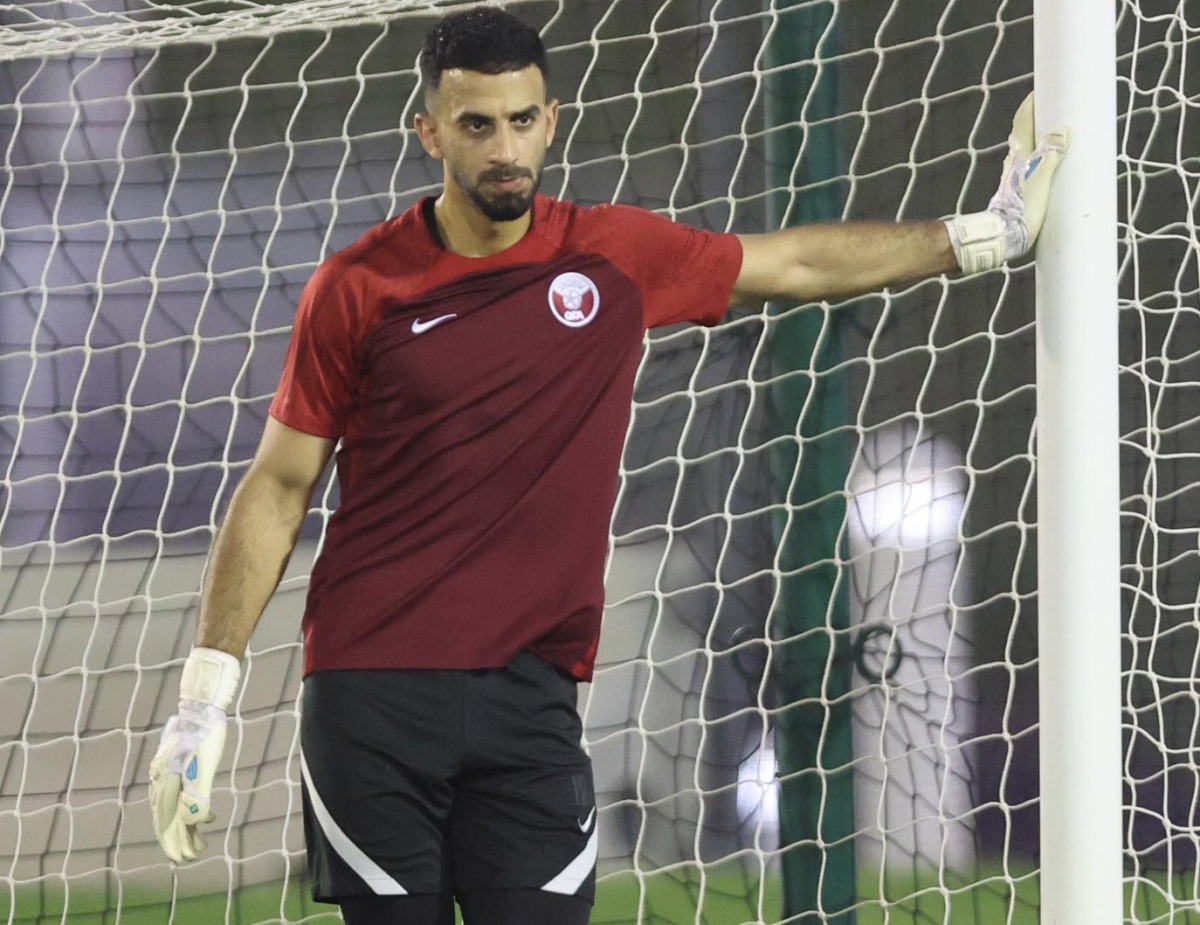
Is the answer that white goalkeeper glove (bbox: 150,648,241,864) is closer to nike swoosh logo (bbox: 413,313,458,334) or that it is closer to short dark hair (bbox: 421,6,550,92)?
nike swoosh logo (bbox: 413,313,458,334)

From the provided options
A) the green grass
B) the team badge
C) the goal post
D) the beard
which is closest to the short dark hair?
the beard

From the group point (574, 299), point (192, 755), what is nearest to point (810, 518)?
point (574, 299)

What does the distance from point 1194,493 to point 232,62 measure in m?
3.51

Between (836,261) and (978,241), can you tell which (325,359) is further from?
(978,241)

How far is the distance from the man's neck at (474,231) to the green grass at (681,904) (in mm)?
1718

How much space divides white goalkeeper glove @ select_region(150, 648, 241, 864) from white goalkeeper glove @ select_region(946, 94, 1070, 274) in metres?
0.95

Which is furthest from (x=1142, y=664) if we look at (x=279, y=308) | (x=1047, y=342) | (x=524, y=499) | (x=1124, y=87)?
(x=279, y=308)

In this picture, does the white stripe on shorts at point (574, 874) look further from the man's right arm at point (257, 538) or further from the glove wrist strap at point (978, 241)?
the glove wrist strap at point (978, 241)

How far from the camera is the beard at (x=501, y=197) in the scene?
65.2 inches

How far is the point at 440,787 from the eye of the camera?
161cm

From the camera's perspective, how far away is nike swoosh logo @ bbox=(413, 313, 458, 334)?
1.66 meters

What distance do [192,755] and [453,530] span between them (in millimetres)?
368

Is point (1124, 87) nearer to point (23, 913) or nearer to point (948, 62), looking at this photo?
point (948, 62)

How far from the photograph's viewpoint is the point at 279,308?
202 inches
